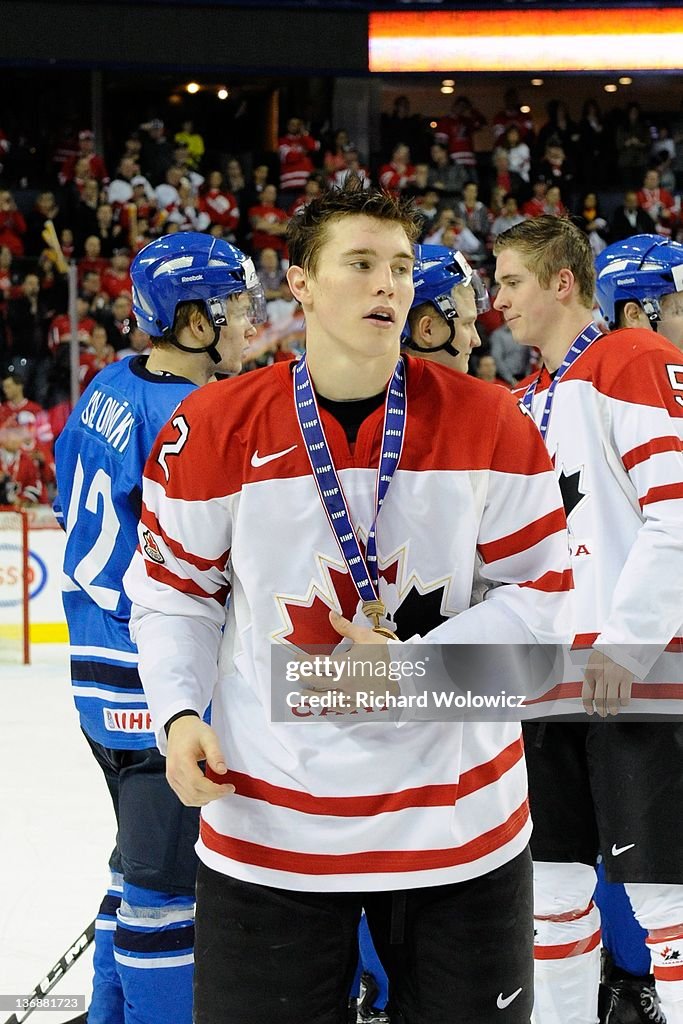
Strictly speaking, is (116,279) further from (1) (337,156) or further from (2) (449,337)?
(2) (449,337)

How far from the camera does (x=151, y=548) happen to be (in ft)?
5.39

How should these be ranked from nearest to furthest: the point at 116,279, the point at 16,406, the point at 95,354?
1. the point at 16,406
2. the point at 95,354
3. the point at 116,279

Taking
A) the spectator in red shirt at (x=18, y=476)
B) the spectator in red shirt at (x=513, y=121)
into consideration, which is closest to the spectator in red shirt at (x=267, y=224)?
the spectator in red shirt at (x=513, y=121)

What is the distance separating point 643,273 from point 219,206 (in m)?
9.14

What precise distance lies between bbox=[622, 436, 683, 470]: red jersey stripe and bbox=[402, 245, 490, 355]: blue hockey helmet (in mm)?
587

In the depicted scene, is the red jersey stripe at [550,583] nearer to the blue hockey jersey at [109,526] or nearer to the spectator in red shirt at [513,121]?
the blue hockey jersey at [109,526]

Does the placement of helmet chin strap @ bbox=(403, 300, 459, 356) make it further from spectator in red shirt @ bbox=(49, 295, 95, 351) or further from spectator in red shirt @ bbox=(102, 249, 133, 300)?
spectator in red shirt @ bbox=(102, 249, 133, 300)

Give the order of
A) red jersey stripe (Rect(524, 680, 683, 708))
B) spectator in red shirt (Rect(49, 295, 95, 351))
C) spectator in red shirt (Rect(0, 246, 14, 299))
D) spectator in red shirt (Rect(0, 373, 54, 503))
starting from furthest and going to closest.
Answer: spectator in red shirt (Rect(0, 246, 14, 299)), spectator in red shirt (Rect(49, 295, 95, 351)), spectator in red shirt (Rect(0, 373, 54, 503)), red jersey stripe (Rect(524, 680, 683, 708))

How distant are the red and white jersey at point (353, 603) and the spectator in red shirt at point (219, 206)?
9896 mm

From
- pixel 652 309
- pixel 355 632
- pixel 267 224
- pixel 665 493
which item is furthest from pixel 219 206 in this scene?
pixel 355 632

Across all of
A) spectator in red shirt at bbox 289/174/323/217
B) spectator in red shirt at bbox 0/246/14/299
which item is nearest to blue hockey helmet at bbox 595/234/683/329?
spectator in red shirt at bbox 0/246/14/299

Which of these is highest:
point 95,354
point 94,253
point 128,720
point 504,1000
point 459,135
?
point 459,135

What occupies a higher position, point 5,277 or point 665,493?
point 5,277

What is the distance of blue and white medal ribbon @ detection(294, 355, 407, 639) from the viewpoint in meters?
1.51
